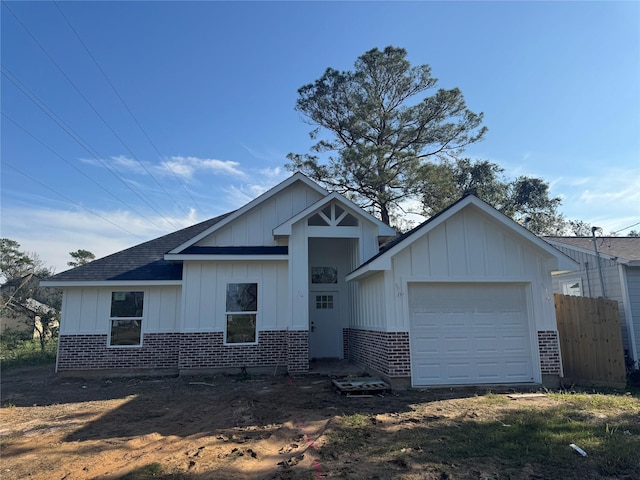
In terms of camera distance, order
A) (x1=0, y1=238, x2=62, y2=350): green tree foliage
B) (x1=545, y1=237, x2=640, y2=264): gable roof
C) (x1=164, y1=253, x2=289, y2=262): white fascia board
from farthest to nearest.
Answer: (x1=0, y1=238, x2=62, y2=350): green tree foliage, (x1=164, y1=253, x2=289, y2=262): white fascia board, (x1=545, y1=237, x2=640, y2=264): gable roof

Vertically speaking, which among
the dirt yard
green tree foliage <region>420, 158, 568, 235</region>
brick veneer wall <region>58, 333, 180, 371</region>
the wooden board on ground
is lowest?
the dirt yard

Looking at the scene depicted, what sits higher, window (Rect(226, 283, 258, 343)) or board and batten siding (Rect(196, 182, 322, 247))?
board and batten siding (Rect(196, 182, 322, 247))

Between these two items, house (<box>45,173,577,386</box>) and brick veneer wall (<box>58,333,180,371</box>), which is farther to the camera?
brick veneer wall (<box>58,333,180,371</box>)

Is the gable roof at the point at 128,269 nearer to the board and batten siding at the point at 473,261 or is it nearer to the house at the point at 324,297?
the house at the point at 324,297

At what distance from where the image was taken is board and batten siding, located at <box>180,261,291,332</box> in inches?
467

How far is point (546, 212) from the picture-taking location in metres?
30.9

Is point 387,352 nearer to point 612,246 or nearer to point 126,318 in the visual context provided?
point 126,318

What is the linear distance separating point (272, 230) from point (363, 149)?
31.0 ft

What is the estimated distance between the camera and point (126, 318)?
12.5 m

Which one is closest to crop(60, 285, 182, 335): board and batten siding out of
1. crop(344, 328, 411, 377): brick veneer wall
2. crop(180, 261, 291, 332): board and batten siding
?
crop(180, 261, 291, 332): board and batten siding

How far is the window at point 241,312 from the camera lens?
12.0m

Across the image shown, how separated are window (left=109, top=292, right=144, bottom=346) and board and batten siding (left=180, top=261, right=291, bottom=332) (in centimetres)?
182

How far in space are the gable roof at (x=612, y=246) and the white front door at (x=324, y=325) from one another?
826 centimetres

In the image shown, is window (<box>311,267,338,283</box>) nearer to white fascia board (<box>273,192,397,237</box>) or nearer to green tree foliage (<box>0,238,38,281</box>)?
white fascia board (<box>273,192,397,237</box>)
